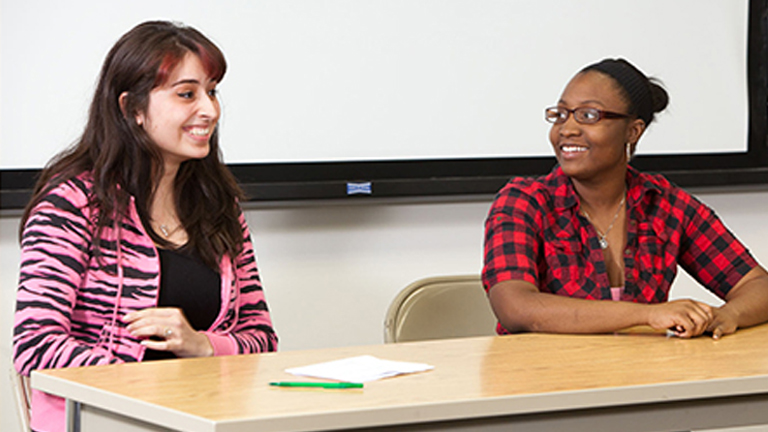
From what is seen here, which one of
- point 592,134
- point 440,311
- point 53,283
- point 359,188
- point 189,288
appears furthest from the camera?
point 359,188

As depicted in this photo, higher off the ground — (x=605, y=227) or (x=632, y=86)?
(x=632, y=86)

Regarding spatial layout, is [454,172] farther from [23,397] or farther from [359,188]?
[23,397]

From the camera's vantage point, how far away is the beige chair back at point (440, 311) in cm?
254

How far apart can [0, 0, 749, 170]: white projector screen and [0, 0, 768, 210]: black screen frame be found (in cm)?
3

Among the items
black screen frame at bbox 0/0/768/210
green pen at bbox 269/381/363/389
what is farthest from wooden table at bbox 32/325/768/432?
black screen frame at bbox 0/0/768/210

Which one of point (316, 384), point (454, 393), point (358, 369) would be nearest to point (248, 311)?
point (358, 369)

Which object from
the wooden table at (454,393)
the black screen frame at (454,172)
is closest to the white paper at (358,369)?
the wooden table at (454,393)

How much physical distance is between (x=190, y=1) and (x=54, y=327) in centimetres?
129

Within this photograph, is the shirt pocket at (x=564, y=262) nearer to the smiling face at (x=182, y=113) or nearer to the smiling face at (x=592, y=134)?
the smiling face at (x=592, y=134)

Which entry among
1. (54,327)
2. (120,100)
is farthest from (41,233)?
(120,100)

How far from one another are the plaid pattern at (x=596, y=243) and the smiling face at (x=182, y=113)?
712mm

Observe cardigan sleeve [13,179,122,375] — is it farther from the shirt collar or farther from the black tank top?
the shirt collar

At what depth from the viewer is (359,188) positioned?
3055 millimetres

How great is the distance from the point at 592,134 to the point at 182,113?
987mm
